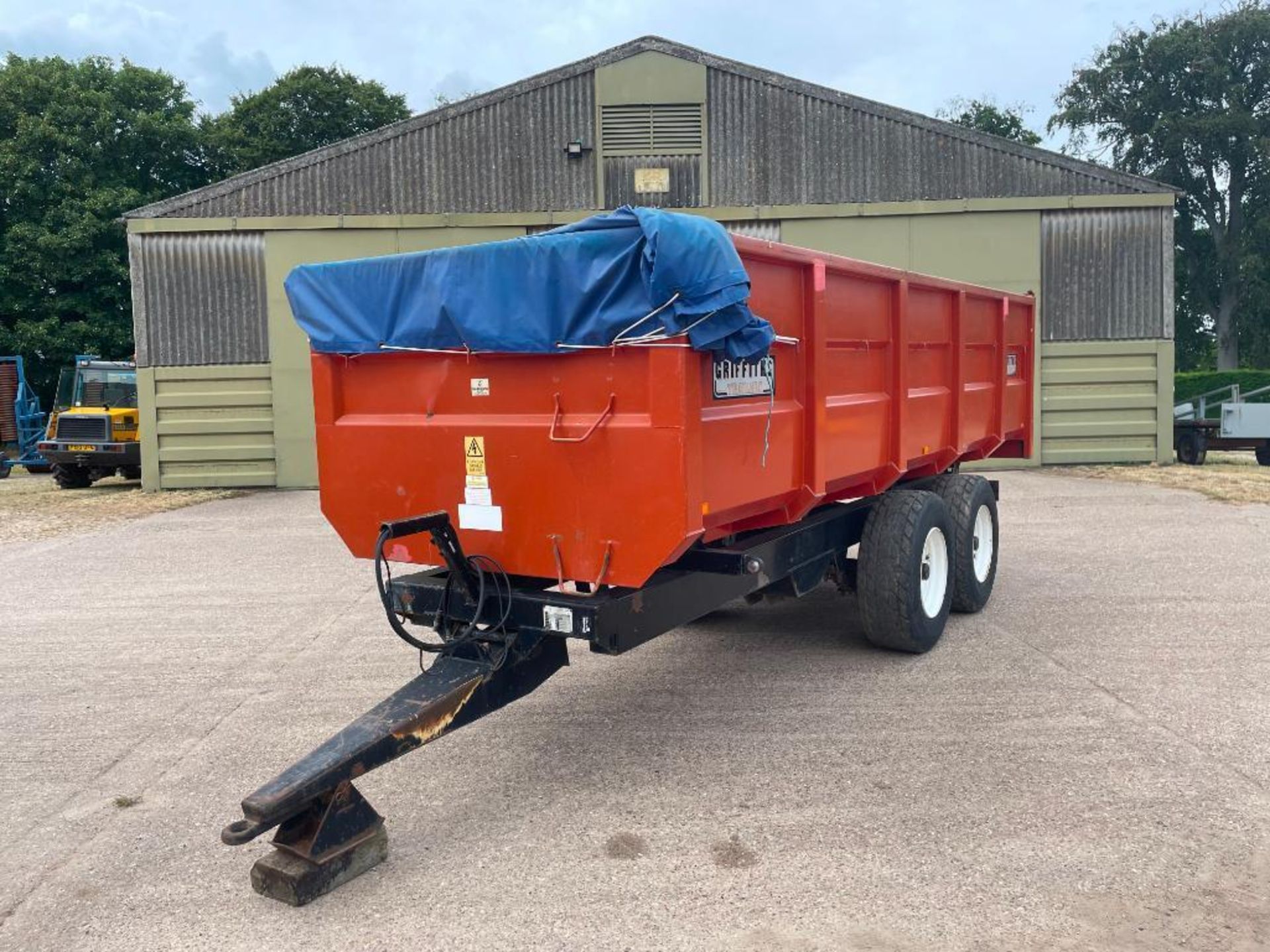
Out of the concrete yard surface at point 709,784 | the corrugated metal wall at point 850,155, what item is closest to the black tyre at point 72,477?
the concrete yard surface at point 709,784

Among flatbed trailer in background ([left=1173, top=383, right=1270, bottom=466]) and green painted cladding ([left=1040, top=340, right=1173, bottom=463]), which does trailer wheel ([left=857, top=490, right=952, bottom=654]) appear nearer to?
green painted cladding ([left=1040, top=340, right=1173, bottom=463])

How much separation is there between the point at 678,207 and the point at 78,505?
11.0 m

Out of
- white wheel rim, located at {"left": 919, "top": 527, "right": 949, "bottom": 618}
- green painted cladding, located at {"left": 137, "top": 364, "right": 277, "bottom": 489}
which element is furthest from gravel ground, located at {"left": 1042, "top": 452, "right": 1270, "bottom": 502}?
green painted cladding, located at {"left": 137, "top": 364, "right": 277, "bottom": 489}

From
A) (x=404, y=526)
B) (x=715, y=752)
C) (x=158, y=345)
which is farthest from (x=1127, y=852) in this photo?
(x=158, y=345)

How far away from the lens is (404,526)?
427cm

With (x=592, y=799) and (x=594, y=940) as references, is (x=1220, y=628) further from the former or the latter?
(x=594, y=940)

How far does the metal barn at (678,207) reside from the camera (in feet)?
55.2

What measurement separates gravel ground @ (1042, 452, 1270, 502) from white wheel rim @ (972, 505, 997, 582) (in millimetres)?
7159

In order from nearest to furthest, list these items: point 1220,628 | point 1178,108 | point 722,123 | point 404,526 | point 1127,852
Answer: point 1127,852
point 404,526
point 1220,628
point 722,123
point 1178,108

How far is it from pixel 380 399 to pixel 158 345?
45.9ft

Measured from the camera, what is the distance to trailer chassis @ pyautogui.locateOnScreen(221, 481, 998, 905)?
3.67m

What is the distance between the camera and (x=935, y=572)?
6.82 m

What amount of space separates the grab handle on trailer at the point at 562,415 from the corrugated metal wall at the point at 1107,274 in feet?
48.2

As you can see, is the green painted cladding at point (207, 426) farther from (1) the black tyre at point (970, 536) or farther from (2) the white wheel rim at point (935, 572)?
(2) the white wheel rim at point (935, 572)
